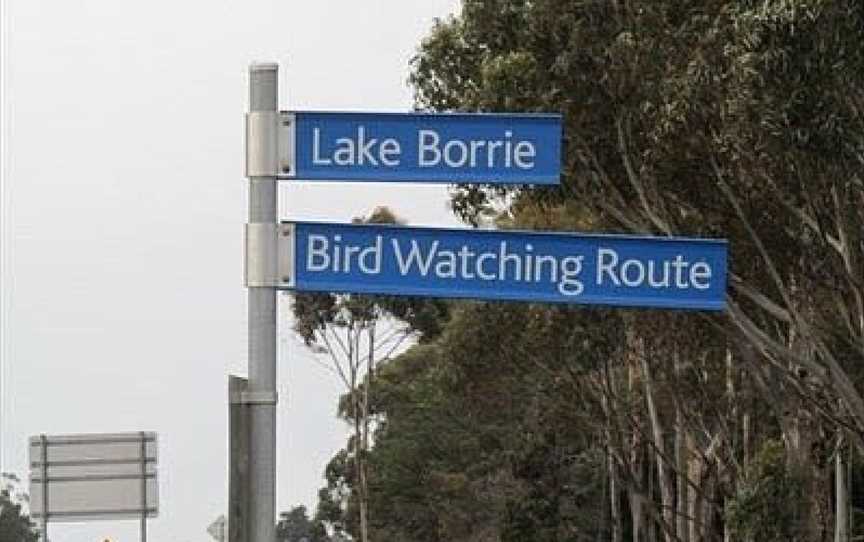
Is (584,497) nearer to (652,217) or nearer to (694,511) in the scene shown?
(694,511)

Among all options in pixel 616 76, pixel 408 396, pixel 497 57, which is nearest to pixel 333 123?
pixel 616 76

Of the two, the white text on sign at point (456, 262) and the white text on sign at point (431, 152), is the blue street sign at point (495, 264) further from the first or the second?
the white text on sign at point (431, 152)

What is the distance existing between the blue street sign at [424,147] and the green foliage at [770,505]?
1722cm

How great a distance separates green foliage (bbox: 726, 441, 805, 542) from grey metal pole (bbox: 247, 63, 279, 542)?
17.5 metres

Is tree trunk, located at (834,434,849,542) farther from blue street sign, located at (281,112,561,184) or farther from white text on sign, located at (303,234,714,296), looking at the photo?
blue street sign, located at (281,112,561,184)

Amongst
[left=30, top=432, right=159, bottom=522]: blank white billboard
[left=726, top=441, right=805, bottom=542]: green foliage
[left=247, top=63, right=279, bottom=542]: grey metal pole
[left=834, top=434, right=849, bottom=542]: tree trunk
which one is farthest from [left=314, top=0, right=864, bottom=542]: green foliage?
[left=247, top=63, right=279, bottom=542]: grey metal pole

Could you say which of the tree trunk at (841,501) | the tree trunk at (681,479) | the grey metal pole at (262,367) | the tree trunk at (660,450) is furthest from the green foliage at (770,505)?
the grey metal pole at (262,367)

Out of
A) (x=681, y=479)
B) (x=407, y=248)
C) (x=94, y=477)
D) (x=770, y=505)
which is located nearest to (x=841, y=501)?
(x=770, y=505)

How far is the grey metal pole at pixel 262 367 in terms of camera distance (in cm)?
802

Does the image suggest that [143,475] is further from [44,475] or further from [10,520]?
[10,520]

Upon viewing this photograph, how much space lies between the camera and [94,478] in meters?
14.0

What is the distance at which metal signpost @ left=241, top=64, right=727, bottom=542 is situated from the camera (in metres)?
8.06

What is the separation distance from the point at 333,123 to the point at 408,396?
5182 cm

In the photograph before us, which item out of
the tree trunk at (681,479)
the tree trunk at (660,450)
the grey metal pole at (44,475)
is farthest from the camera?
the tree trunk at (681,479)
